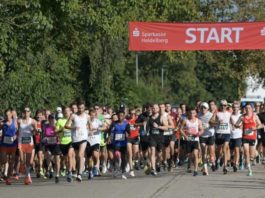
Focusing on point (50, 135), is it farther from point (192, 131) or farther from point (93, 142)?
point (192, 131)

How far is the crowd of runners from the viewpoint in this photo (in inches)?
781

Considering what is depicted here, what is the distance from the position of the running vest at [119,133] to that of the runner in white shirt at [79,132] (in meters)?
1.29

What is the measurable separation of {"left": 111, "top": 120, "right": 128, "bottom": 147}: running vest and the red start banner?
4.92m

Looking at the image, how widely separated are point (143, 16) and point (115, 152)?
1299 centimetres

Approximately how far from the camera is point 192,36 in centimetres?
2514

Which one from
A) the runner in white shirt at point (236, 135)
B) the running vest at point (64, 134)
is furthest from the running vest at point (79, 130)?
the runner in white shirt at point (236, 135)

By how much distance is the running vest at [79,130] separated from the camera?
19.5m

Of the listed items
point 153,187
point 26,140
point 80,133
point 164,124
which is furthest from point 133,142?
point 153,187

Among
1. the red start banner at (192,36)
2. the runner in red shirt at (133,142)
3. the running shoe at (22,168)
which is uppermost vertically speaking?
the red start banner at (192,36)

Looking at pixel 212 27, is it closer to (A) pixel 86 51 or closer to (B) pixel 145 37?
(B) pixel 145 37

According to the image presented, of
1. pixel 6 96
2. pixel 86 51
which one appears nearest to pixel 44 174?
pixel 6 96

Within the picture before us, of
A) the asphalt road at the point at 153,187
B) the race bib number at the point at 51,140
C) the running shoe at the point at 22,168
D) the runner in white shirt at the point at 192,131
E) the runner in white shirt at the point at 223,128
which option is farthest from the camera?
the running shoe at the point at 22,168

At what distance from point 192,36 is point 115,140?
566 cm

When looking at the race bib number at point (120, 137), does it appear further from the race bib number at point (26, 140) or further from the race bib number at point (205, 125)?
the race bib number at point (26, 140)
